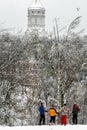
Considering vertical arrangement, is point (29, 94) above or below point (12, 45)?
below

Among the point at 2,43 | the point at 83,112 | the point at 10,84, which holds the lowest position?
the point at 83,112

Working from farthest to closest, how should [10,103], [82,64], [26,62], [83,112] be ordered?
[83,112] → [26,62] → [82,64] → [10,103]

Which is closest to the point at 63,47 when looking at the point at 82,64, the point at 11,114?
the point at 82,64

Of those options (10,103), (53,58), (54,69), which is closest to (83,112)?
(53,58)

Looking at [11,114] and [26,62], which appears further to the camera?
[26,62]

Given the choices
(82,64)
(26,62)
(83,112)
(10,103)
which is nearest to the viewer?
(10,103)

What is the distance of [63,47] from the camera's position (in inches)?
1682

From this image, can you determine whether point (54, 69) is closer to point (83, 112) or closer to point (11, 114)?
point (11, 114)

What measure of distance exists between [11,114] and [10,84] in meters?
2.14

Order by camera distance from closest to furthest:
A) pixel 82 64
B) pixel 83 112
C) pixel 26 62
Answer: pixel 82 64
pixel 26 62
pixel 83 112

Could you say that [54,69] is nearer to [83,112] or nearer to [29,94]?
[29,94]

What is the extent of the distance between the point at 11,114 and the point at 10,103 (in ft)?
7.42

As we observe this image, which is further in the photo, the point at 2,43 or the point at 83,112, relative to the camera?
the point at 83,112

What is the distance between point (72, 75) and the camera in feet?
124
